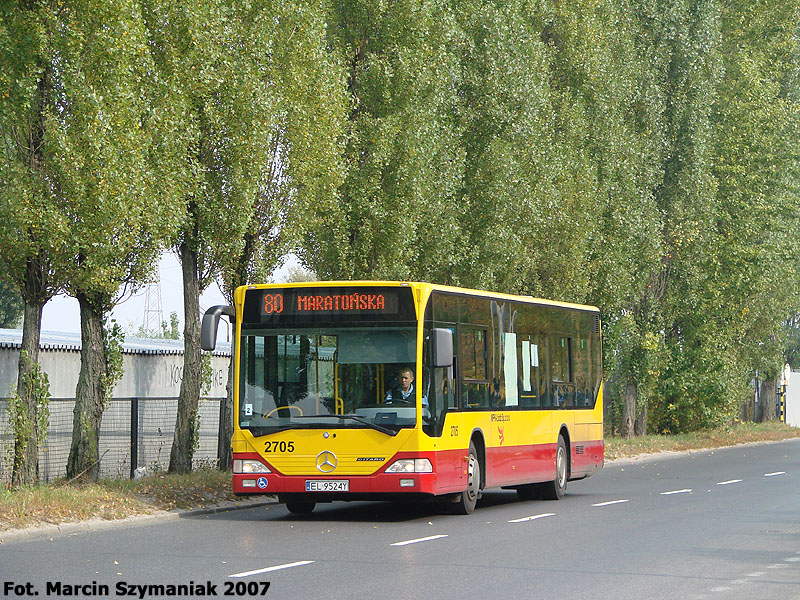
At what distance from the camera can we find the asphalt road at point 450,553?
11.7m

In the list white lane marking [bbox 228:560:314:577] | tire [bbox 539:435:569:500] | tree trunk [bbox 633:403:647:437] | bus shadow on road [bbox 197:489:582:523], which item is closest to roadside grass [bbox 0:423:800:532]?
bus shadow on road [bbox 197:489:582:523]

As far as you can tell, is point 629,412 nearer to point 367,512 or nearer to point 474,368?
point 367,512

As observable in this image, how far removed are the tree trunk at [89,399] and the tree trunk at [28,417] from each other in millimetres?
998

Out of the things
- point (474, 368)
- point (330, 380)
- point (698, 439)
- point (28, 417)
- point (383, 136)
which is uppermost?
point (383, 136)

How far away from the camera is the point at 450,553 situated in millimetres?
14586

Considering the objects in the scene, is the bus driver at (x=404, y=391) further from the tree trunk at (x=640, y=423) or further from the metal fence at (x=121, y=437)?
the tree trunk at (x=640, y=423)

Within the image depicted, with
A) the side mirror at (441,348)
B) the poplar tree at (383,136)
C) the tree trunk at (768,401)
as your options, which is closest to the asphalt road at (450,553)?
the side mirror at (441,348)

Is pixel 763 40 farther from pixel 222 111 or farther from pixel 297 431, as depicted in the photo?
pixel 297 431

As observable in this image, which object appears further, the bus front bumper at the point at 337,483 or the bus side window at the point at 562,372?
the bus side window at the point at 562,372

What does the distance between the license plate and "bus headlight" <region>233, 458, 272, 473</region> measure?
0.66 meters

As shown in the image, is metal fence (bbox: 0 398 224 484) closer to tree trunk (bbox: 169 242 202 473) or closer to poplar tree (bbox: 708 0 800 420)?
tree trunk (bbox: 169 242 202 473)

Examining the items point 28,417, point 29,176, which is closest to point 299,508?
point 28,417

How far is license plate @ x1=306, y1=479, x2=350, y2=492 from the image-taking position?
1870 cm

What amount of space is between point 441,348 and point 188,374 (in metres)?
7.48
